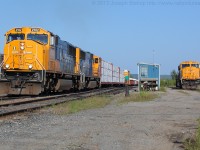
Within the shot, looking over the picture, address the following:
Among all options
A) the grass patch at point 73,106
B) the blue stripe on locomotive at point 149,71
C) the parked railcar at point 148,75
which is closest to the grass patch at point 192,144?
the grass patch at point 73,106

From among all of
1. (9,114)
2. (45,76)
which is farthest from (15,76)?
(9,114)

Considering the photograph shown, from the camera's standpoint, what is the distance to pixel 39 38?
21.5 m

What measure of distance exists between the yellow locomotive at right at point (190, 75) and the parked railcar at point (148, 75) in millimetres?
11102

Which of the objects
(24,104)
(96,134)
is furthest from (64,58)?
(96,134)

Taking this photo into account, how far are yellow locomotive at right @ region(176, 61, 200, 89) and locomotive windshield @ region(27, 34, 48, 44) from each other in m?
24.5

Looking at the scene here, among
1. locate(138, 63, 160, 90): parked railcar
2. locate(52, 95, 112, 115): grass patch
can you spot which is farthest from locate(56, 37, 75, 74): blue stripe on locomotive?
locate(52, 95, 112, 115): grass patch

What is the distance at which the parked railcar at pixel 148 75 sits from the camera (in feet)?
105

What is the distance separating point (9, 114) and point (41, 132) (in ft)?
13.2

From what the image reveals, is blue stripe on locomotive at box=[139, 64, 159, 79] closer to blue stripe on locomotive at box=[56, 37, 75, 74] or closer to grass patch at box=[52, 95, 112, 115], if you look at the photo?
blue stripe on locomotive at box=[56, 37, 75, 74]

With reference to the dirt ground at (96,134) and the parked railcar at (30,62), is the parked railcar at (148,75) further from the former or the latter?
the dirt ground at (96,134)

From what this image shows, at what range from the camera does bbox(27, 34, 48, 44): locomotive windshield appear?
21281 mm

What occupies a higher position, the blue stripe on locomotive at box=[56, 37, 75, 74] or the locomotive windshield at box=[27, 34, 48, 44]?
the locomotive windshield at box=[27, 34, 48, 44]

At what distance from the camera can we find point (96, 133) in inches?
313

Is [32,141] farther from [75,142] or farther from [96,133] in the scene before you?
[96,133]
